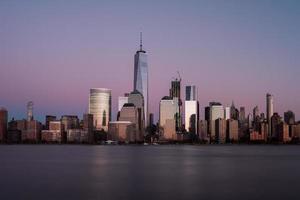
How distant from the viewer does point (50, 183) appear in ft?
224

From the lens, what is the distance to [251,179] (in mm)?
77188

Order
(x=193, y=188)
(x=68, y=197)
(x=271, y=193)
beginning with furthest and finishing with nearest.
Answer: (x=193, y=188)
(x=271, y=193)
(x=68, y=197)

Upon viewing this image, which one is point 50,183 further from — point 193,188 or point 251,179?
point 251,179

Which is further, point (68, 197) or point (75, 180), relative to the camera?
point (75, 180)

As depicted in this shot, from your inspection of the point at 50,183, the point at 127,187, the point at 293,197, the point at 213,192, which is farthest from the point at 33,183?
the point at 293,197

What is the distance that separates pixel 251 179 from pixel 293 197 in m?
22.0

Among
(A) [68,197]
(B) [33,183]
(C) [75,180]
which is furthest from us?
(C) [75,180]

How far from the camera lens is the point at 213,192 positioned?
59.7m

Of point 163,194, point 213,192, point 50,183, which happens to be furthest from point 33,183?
point 213,192

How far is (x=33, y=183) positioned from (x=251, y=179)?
33219 millimetres

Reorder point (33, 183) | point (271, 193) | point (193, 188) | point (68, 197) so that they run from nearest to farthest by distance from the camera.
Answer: point (68, 197) → point (271, 193) → point (193, 188) → point (33, 183)

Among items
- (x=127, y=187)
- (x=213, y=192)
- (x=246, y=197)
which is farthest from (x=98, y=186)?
(x=246, y=197)

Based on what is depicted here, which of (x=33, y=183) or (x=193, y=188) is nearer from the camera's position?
(x=193, y=188)

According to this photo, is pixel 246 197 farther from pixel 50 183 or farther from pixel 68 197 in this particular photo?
pixel 50 183
